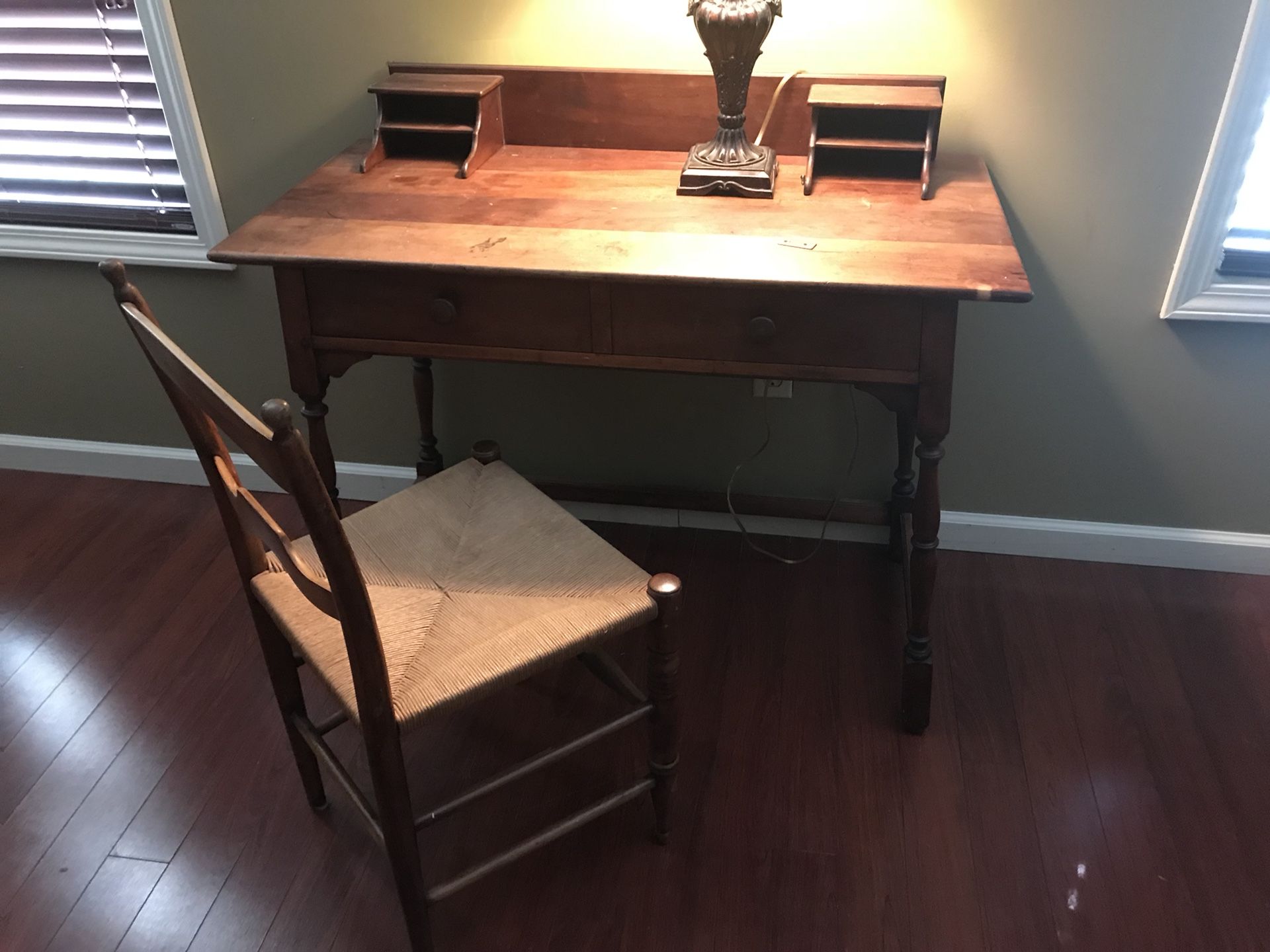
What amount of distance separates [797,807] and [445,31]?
54.1 inches

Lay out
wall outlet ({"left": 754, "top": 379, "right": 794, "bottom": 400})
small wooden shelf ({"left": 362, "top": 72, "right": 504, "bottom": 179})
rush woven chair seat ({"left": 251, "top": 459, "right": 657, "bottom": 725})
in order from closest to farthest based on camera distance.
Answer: rush woven chair seat ({"left": 251, "top": 459, "right": 657, "bottom": 725}) < small wooden shelf ({"left": 362, "top": 72, "right": 504, "bottom": 179}) < wall outlet ({"left": 754, "top": 379, "right": 794, "bottom": 400})

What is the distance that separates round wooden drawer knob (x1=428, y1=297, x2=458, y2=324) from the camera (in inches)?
55.8

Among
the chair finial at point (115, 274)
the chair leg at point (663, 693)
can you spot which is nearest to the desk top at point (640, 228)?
the chair finial at point (115, 274)

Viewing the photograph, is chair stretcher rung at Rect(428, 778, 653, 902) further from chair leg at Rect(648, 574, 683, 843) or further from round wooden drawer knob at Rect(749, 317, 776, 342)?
round wooden drawer knob at Rect(749, 317, 776, 342)

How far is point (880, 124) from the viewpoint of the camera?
1599 mm

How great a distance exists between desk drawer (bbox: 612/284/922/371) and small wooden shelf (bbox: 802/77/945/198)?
269mm

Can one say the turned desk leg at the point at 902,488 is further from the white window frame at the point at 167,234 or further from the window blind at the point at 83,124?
the window blind at the point at 83,124

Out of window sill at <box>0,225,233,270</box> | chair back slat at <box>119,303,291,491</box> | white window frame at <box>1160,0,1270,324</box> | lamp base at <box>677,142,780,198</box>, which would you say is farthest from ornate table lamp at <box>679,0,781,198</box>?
window sill at <box>0,225,233,270</box>

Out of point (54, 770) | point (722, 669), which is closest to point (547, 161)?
point (722, 669)

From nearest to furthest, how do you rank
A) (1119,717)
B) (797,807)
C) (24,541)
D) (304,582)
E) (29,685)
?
1. (304,582)
2. (797,807)
3. (1119,717)
4. (29,685)
5. (24,541)

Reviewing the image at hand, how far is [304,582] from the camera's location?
106cm

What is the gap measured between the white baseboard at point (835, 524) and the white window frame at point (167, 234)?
1.49ft

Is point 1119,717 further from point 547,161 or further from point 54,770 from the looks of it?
point 54,770

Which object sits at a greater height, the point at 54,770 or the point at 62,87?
the point at 62,87
